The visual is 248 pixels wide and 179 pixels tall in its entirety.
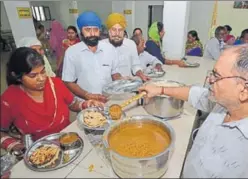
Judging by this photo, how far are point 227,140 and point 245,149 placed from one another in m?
0.07

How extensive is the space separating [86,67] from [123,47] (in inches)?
20.9

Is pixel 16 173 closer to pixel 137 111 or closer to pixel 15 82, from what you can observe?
pixel 15 82

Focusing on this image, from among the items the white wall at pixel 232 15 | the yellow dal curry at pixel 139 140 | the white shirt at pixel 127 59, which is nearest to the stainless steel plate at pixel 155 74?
the white shirt at pixel 127 59

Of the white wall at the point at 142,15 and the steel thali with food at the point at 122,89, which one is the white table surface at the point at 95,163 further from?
the white wall at the point at 142,15

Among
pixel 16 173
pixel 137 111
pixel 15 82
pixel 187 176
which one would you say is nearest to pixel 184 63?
pixel 137 111

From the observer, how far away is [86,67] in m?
1.44

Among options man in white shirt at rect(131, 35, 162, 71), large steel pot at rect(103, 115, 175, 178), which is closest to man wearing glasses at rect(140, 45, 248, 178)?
large steel pot at rect(103, 115, 175, 178)

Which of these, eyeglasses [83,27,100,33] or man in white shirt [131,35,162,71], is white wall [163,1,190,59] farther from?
eyeglasses [83,27,100,33]

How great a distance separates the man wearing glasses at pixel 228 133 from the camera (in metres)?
0.60

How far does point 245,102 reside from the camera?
0.65 meters

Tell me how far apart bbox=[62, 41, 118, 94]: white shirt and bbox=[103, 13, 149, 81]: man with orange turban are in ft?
0.90

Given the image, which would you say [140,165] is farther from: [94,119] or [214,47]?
[214,47]

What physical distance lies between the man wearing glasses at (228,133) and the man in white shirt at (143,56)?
127 cm

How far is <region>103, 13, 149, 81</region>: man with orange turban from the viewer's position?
5.48ft
